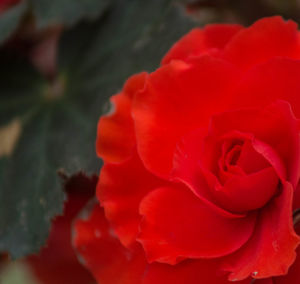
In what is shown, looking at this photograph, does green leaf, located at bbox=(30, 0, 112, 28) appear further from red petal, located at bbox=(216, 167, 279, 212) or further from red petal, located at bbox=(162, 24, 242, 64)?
red petal, located at bbox=(216, 167, 279, 212)

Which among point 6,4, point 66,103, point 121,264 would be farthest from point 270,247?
A: point 6,4

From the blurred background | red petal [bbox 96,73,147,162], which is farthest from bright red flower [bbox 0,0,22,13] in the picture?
red petal [bbox 96,73,147,162]

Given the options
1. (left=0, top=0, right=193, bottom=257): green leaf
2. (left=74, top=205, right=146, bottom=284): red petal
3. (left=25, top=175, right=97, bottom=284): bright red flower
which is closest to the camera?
(left=74, top=205, right=146, bottom=284): red petal

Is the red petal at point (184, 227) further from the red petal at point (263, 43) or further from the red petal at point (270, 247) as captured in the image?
the red petal at point (263, 43)

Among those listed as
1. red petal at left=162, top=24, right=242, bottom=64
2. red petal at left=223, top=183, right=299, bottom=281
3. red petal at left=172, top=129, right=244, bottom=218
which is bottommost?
red petal at left=223, top=183, right=299, bottom=281

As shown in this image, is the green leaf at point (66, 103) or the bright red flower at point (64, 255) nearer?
the green leaf at point (66, 103)

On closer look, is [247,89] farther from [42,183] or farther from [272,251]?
[42,183]

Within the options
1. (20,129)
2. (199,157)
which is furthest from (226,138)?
(20,129)

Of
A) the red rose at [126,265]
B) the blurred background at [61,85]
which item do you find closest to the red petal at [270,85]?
the red rose at [126,265]
